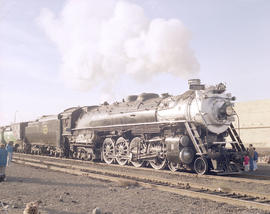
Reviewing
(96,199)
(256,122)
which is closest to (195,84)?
(96,199)

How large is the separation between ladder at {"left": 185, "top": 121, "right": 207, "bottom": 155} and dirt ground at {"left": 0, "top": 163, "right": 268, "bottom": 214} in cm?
302

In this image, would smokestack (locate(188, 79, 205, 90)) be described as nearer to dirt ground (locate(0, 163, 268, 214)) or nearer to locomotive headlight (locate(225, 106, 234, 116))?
locomotive headlight (locate(225, 106, 234, 116))

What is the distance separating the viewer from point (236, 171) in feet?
33.9

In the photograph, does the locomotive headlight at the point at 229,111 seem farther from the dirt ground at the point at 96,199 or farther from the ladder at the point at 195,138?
the dirt ground at the point at 96,199

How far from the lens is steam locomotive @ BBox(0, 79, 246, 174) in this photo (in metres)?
10.4

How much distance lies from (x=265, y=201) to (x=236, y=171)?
405cm

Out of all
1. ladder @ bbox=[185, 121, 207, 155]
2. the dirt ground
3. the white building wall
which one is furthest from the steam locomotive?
the white building wall

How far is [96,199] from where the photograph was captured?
6773 millimetres

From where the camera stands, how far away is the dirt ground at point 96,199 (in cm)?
581

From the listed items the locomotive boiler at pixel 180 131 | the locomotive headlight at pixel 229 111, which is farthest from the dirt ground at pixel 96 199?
the locomotive headlight at pixel 229 111

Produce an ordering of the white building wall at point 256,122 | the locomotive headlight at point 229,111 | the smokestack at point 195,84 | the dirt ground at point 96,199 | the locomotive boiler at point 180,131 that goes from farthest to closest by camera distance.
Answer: the white building wall at point 256,122 → the smokestack at point 195,84 → the locomotive headlight at point 229,111 → the locomotive boiler at point 180,131 → the dirt ground at point 96,199

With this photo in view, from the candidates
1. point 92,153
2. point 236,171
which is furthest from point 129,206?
point 92,153

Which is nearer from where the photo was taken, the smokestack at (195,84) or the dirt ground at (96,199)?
the dirt ground at (96,199)

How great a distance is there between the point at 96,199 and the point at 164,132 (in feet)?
18.9
